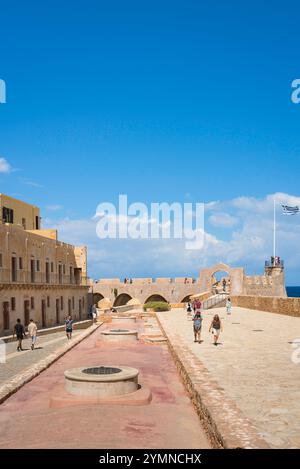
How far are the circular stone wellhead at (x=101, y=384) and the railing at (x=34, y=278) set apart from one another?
21866 mm

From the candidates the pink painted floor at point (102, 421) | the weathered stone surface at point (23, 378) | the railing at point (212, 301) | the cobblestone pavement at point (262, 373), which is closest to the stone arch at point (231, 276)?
the railing at point (212, 301)

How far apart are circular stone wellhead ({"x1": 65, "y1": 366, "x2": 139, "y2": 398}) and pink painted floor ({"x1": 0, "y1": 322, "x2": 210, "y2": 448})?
0.47 metres

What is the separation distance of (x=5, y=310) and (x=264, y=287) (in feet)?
103

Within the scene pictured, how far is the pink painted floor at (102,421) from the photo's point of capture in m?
8.38

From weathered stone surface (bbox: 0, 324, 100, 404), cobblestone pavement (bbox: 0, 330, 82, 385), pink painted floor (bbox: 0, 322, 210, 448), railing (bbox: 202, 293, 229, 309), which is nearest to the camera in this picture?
pink painted floor (bbox: 0, 322, 210, 448)

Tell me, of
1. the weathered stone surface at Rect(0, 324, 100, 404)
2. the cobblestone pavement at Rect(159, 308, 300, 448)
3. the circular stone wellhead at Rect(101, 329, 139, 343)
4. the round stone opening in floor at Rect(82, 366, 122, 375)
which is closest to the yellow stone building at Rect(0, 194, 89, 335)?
the circular stone wellhead at Rect(101, 329, 139, 343)

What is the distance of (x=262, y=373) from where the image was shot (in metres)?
12.3

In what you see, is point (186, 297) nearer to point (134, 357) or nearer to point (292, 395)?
point (134, 357)

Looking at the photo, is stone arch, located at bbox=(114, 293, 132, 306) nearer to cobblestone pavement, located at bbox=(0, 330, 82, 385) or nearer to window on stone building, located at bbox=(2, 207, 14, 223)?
window on stone building, located at bbox=(2, 207, 14, 223)

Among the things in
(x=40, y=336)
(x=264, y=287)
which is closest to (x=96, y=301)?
(x=264, y=287)

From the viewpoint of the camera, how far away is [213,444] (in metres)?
7.68

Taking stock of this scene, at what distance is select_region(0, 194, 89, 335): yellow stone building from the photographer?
33344 millimetres

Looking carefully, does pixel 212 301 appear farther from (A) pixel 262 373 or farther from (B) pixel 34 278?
(A) pixel 262 373
